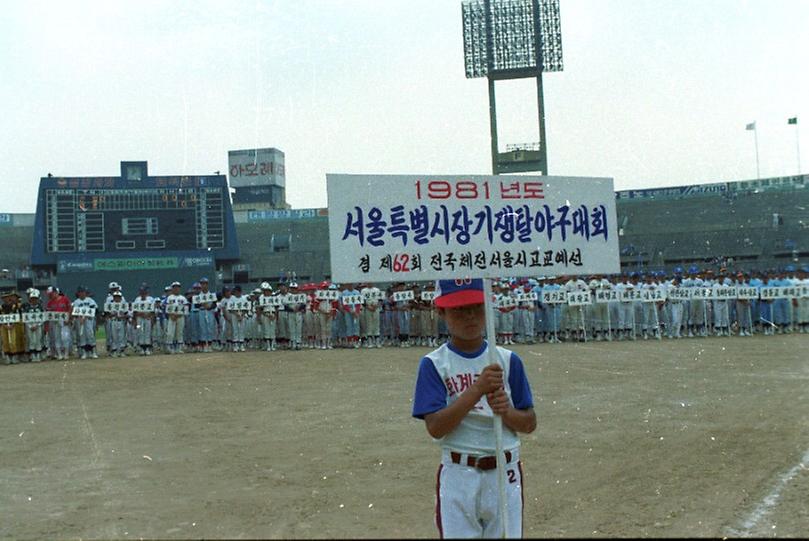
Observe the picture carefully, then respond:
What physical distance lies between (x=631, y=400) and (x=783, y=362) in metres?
5.80

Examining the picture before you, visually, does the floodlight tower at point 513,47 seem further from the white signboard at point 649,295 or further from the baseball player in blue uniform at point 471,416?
the baseball player in blue uniform at point 471,416

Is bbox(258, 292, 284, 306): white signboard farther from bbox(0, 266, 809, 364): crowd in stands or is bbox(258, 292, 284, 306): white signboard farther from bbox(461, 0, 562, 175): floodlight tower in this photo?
bbox(461, 0, 562, 175): floodlight tower

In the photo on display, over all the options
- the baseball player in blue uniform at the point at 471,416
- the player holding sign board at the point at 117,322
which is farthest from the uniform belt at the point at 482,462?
the player holding sign board at the point at 117,322

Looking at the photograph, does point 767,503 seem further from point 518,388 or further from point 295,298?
point 295,298

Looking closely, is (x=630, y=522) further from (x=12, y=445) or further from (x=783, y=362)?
(x=783, y=362)

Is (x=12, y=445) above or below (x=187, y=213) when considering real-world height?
below

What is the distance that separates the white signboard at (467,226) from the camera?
3.97 m

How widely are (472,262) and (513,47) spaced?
49.6 metres

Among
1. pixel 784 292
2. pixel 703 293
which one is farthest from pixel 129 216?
pixel 784 292

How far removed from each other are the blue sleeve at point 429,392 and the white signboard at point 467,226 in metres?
0.44

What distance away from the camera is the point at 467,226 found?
162 inches

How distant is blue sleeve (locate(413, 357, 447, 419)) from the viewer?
378 centimetres

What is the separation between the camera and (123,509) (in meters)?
6.68

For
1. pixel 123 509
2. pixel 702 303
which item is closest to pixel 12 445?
pixel 123 509
